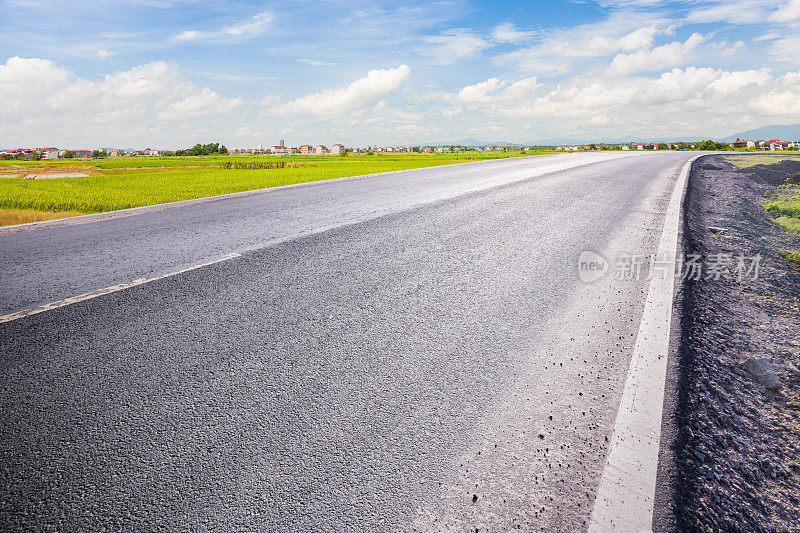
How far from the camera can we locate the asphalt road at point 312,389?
173cm

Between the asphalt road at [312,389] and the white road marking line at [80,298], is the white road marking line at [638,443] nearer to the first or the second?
the asphalt road at [312,389]

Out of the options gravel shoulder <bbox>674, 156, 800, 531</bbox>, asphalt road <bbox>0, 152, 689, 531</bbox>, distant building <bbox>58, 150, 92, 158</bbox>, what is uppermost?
distant building <bbox>58, 150, 92, 158</bbox>

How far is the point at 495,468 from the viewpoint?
192 cm

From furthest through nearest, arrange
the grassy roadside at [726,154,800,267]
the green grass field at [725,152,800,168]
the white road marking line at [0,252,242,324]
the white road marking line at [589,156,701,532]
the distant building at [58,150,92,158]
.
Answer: the distant building at [58,150,92,158], the green grass field at [725,152,800,168], the grassy roadside at [726,154,800,267], the white road marking line at [0,252,242,324], the white road marking line at [589,156,701,532]

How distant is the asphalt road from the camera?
5.69 ft

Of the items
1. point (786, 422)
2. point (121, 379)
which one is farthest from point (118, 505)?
point (786, 422)

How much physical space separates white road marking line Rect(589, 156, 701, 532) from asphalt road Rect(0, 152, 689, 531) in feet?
0.23

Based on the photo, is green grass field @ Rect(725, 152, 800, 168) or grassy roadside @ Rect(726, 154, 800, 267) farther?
green grass field @ Rect(725, 152, 800, 168)

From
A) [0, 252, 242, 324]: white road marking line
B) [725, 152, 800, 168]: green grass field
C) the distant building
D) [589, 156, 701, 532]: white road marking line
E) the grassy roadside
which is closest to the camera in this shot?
[589, 156, 701, 532]: white road marking line

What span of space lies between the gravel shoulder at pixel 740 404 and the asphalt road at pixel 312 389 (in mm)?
399

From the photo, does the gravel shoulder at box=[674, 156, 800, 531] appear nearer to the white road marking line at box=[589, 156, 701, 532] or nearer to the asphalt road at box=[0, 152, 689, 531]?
the white road marking line at box=[589, 156, 701, 532]

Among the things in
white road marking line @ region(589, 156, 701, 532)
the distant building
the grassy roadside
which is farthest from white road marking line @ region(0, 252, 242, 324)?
the distant building

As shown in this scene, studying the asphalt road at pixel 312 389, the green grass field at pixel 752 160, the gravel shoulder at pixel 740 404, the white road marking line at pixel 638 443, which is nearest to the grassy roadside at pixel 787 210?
the gravel shoulder at pixel 740 404

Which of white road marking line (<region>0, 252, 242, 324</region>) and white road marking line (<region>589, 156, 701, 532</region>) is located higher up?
white road marking line (<region>0, 252, 242, 324</region>)
